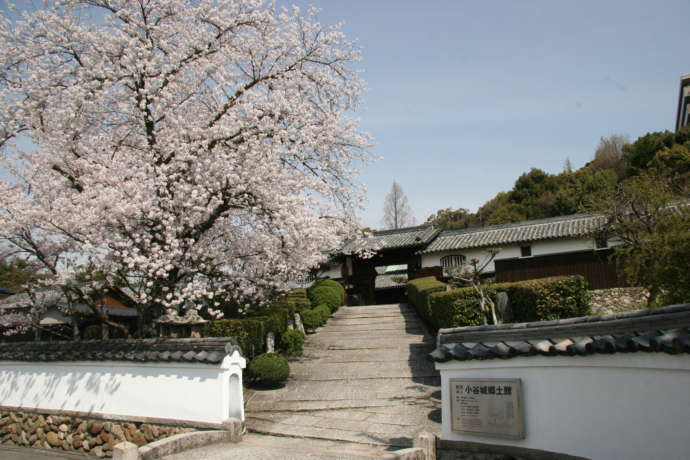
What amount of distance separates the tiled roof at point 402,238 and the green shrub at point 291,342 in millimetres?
11454

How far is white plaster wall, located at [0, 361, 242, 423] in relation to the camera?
8.72m

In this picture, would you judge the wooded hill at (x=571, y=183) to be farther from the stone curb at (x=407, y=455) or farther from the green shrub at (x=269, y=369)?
the stone curb at (x=407, y=455)

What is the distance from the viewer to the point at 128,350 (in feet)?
32.3

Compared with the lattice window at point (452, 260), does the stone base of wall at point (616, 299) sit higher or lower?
lower

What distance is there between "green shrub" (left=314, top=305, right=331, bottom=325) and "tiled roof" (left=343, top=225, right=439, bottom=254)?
605 centimetres

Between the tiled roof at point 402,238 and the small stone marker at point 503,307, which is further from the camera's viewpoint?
the tiled roof at point 402,238

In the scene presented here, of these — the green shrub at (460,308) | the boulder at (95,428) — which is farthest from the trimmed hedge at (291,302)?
the boulder at (95,428)

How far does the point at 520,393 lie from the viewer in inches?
248

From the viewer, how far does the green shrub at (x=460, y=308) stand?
507 inches

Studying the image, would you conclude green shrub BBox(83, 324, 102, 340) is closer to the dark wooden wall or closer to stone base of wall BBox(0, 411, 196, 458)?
stone base of wall BBox(0, 411, 196, 458)

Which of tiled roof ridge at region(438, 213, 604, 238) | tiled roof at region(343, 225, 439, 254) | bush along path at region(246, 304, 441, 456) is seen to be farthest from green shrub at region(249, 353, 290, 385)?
tiled roof ridge at region(438, 213, 604, 238)

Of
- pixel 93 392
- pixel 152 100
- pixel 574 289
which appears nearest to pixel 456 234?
pixel 574 289

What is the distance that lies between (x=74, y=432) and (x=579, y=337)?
9.73m

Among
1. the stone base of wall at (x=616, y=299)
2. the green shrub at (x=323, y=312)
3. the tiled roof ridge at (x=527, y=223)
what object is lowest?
the green shrub at (x=323, y=312)
